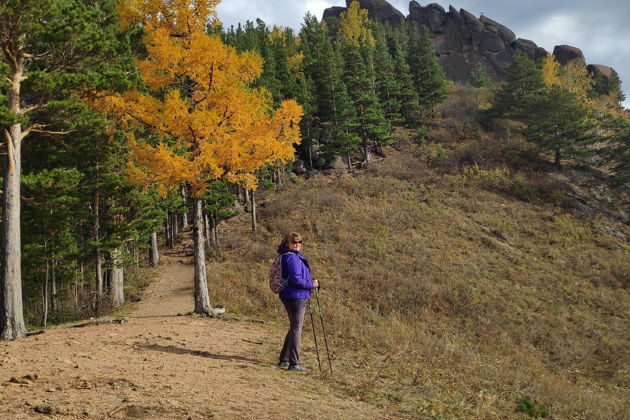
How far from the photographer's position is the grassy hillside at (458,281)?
29.2 feet

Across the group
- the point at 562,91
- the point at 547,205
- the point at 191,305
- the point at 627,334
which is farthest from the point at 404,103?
the point at 191,305

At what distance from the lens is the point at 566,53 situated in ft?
283

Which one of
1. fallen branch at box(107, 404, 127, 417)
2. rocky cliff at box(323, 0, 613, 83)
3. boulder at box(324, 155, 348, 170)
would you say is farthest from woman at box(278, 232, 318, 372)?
rocky cliff at box(323, 0, 613, 83)

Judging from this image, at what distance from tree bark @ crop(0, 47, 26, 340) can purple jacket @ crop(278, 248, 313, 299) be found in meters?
6.69

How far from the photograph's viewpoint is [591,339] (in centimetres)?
1717

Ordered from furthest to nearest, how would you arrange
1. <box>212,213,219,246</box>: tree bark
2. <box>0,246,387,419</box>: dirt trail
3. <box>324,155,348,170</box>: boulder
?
<box>324,155,348,170</box>: boulder
<box>212,213,219,246</box>: tree bark
<box>0,246,387,419</box>: dirt trail

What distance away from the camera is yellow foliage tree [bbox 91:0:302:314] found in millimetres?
11023

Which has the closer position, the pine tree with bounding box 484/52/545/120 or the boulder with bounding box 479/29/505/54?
the pine tree with bounding box 484/52/545/120

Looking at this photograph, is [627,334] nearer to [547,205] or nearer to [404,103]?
[547,205]

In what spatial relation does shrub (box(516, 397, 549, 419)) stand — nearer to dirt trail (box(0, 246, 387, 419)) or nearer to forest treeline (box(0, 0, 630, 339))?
dirt trail (box(0, 246, 387, 419))

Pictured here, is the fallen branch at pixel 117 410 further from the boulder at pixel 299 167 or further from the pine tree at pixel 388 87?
the pine tree at pixel 388 87

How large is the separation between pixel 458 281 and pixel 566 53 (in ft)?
288

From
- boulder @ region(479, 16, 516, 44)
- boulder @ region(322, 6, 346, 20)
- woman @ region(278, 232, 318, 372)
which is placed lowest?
woman @ region(278, 232, 318, 372)

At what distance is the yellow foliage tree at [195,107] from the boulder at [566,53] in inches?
3708
